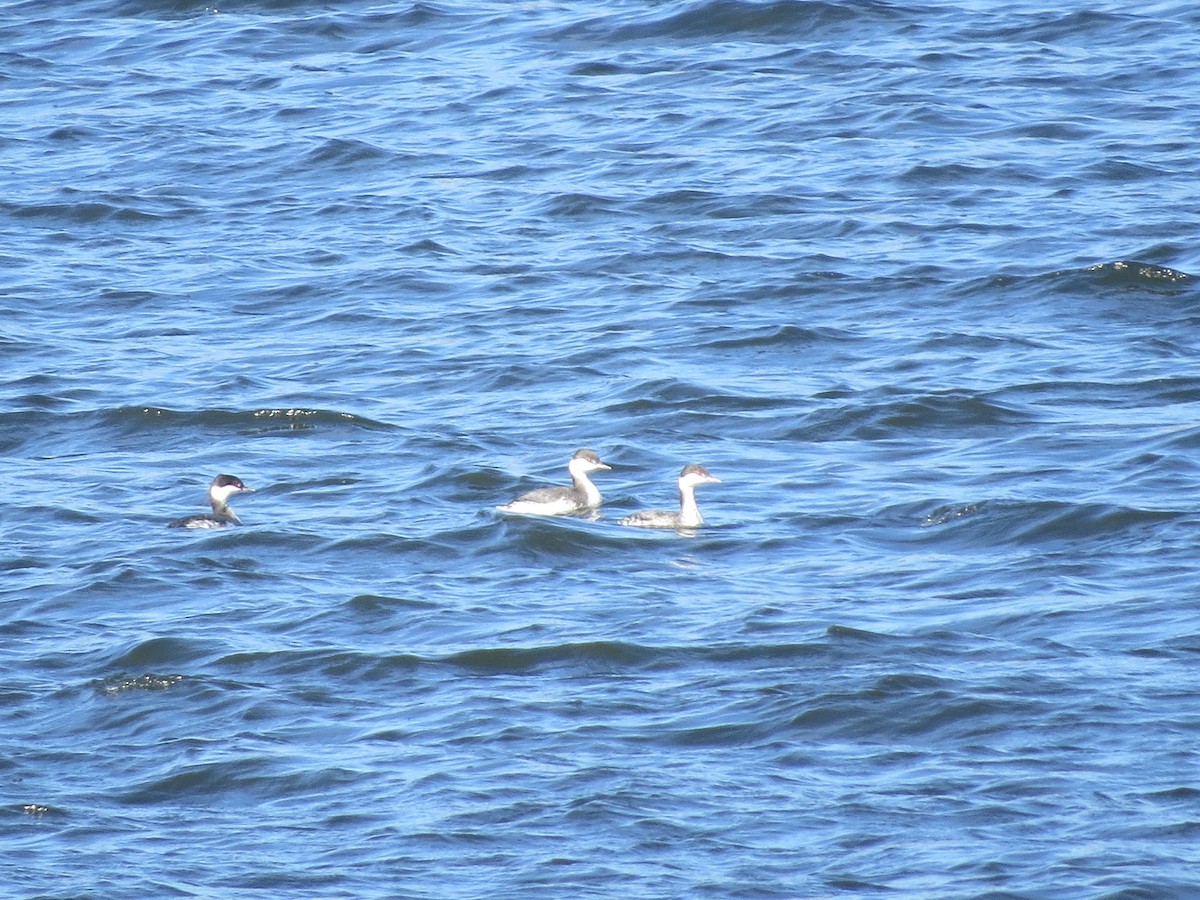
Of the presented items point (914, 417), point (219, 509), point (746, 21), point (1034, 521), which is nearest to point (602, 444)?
point (914, 417)

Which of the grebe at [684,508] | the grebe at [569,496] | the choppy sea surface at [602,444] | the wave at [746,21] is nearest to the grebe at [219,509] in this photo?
the choppy sea surface at [602,444]

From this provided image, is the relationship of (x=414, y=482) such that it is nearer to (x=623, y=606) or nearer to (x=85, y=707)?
(x=623, y=606)

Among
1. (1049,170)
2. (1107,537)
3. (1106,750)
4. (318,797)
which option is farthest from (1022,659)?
(1049,170)

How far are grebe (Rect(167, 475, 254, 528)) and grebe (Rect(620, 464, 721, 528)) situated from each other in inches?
102

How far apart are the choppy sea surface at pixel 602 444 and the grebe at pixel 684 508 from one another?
0.20 m

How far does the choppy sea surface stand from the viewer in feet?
30.6

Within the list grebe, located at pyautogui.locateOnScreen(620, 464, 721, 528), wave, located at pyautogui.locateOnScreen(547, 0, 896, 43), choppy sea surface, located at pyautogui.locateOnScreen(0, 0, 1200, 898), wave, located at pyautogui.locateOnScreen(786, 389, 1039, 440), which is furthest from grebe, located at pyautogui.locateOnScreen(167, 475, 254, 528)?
wave, located at pyautogui.locateOnScreen(547, 0, 896, 43)

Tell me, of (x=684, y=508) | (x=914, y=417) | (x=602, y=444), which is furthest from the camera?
(x=602, y=444)

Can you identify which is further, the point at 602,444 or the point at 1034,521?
the point at 602,444

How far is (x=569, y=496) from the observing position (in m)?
14.1

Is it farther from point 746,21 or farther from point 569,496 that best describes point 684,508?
point 746,21

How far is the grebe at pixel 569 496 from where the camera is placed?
14.0 metres

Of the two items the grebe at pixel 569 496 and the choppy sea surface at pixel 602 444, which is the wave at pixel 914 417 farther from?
the grebe at pixel 569 496

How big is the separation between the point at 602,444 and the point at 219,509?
2.96 m
